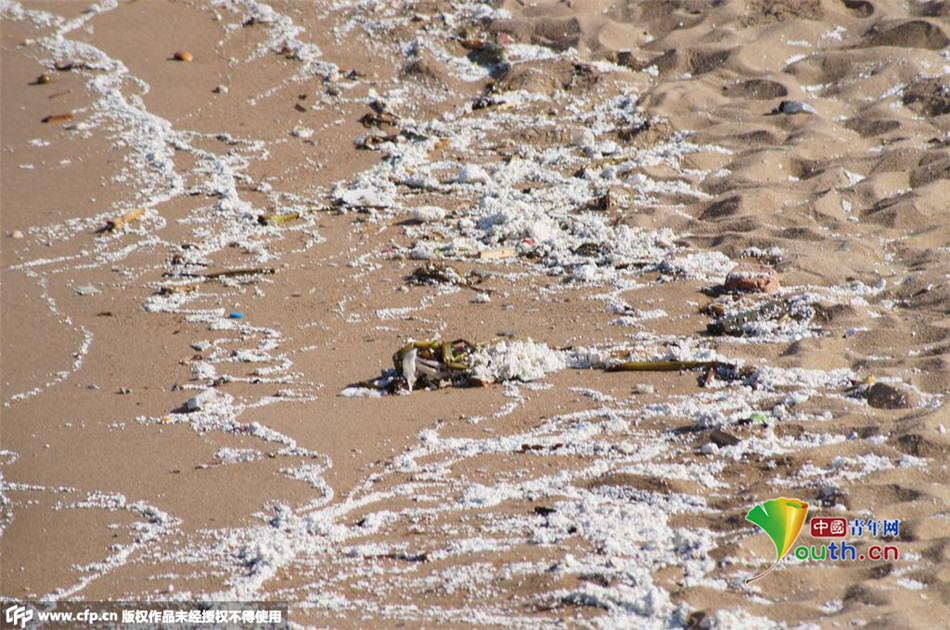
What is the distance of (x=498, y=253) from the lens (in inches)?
191

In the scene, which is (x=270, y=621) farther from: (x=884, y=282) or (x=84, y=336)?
(x=884, y=282)

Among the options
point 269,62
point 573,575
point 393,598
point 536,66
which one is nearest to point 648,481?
point 573,575

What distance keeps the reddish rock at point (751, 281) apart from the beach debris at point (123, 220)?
3117 mm

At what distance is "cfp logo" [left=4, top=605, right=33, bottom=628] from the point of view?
2779 mm

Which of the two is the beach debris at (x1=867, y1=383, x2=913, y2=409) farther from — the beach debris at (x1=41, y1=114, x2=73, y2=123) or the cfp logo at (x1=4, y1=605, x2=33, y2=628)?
the beach debris at (x1=41, y1=114, x2=73, y2=123)

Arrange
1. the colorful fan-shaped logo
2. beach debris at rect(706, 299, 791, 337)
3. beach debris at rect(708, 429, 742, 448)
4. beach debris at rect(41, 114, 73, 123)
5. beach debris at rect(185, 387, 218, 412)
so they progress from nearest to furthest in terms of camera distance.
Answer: the colorful fan-shaped logo < beach debris at rect(708, 429, 742, 448) < beach debris at rect(185, 387, 218, 412) < beach debris at rect(706, 299, 791, 337) < beach debris at rect(41, 114, 73, 123)

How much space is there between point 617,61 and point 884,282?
302cm

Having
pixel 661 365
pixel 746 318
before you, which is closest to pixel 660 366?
pixel 661 365

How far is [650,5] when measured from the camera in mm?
7328

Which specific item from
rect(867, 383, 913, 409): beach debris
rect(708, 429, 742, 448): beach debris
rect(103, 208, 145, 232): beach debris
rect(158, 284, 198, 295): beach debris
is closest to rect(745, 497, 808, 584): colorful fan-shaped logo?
rect(708, 429, 742, 448): beach debris

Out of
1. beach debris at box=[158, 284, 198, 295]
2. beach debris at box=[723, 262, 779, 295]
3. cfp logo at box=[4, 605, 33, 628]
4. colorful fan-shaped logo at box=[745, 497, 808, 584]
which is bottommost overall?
cfp logo at box=[4, 605, 33, 628]

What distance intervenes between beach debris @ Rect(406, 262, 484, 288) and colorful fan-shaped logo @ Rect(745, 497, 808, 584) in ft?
6.68

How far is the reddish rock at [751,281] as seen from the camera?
4297 mm

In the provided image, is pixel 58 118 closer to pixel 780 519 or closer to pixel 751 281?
pixel 751 281
